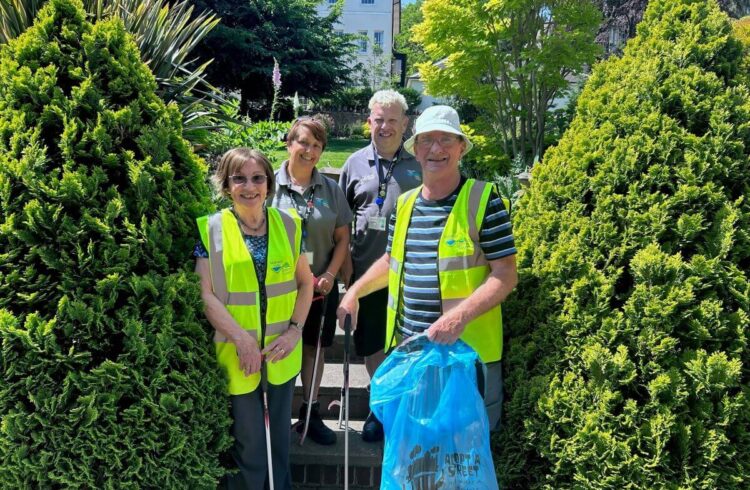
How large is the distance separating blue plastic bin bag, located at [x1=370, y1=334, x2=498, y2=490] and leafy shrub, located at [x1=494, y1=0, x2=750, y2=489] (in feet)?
1.11

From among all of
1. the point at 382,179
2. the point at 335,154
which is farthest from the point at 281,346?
the point at 335,154

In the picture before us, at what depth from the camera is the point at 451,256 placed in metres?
2.64

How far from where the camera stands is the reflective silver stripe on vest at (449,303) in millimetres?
2674

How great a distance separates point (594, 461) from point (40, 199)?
266 centimetres

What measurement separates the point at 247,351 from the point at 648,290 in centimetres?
184

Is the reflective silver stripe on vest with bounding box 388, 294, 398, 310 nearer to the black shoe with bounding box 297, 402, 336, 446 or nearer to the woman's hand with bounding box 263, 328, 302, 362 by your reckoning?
the woman's hand with bounding box 263, 328, 302, 362

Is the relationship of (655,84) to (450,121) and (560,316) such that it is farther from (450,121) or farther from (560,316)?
(560,316)

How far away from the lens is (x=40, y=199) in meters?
2.39

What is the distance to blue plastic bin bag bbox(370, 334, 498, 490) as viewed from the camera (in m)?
2.52

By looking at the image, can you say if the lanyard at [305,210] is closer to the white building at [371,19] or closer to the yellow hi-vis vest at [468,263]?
the yellow hi-vis vest at [468,263]

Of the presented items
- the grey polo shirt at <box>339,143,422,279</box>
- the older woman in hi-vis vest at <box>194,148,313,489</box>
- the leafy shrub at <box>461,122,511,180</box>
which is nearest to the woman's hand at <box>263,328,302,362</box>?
the older woman in hi-vis vest at <box>194,148,313,489</box>

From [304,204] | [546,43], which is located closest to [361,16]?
[546,43]

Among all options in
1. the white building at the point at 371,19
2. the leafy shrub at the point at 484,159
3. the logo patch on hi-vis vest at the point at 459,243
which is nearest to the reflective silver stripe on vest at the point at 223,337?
the logo patch on hi-vis vest at the point at 459,243

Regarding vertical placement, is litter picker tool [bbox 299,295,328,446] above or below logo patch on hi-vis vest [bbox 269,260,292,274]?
below
